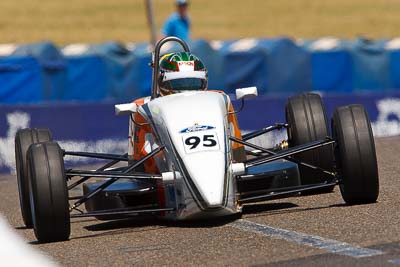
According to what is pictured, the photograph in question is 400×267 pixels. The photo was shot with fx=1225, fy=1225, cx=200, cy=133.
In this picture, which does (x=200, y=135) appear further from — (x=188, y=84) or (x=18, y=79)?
(x=18, y=79)

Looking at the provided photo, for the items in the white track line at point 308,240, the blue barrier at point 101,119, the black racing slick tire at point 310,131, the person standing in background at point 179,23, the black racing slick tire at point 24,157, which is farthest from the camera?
the person standing in background at point 179,23

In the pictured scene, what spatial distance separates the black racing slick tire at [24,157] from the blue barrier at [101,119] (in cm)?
508

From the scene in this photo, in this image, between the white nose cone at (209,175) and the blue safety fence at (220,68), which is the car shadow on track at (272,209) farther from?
the blue safety fence at (220,68)

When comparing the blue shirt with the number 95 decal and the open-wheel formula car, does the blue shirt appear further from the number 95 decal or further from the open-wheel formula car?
the number 95 decal

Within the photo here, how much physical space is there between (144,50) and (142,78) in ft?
3.76

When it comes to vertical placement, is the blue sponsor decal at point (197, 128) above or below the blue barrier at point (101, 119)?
below

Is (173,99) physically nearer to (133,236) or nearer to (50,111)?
(133,236)

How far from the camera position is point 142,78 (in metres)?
18.9

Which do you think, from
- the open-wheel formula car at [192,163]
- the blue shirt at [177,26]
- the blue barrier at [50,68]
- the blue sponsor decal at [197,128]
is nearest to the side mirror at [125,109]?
the open-wheel formula car at [192,163]

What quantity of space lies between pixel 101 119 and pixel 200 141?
706 cm

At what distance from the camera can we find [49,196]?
27.3 feet

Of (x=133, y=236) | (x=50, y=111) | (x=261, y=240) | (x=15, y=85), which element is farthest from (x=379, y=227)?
(x=15, y=85)

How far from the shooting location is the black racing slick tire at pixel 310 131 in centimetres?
987

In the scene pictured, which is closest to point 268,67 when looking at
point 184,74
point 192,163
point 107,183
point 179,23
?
point 179,23
